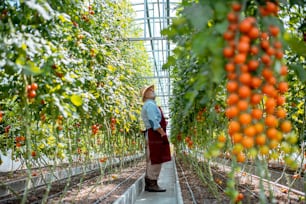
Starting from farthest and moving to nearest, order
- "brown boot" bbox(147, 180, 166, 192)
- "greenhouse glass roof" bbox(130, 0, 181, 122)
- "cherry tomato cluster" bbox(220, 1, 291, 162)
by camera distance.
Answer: "greenhouse glass roof" bbox(130, 0, 181, 122)
"brown boot" bbox(147, 180, 166, 192)
"cherry tomato cluster" bbox(220, 1, 291, 162)

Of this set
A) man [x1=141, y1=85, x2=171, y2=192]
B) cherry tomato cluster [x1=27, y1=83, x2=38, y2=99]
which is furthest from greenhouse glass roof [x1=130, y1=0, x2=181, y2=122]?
cherry tomato cluster [x1=27, y1=83, x2=38, y2=99]

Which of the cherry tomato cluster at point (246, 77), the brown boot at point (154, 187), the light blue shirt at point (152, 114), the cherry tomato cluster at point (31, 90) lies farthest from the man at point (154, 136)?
the cherry tomato cluster at point (246, 77)

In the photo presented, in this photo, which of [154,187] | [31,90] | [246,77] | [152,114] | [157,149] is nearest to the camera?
[246,77]

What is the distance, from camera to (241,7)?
3.74 feet

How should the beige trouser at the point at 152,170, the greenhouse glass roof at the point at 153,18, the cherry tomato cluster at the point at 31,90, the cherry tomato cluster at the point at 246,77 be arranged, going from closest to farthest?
1. the cherry tomato cluster at the point at 246,77
2. the cherry tomato cluster at the point at 31,90
3. the beige trouser at the point at 152,170
4. the greenhouse glass roof at the point at 153,18

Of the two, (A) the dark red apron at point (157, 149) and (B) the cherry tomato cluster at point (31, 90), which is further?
(A) the dark red apron at point (157, 149)

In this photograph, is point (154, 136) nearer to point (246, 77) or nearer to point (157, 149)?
point (157, 149)

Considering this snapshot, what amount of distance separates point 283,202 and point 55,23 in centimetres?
262

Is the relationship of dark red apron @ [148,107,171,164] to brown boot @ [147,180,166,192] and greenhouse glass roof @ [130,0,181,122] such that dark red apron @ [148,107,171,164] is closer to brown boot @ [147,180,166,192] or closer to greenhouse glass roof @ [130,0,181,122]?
brown boot @ [147,180,166,192]

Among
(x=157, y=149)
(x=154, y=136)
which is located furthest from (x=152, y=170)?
(x=154, y=136)

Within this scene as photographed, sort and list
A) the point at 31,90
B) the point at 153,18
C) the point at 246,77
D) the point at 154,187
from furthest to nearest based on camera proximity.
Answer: the point at 153,18 < the point at 154,187 < the point at 31,90 < the point at 246,77

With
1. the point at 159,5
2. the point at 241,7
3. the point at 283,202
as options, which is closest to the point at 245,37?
the point at 241,7

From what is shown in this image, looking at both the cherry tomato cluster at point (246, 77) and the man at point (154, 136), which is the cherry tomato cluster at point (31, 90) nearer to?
the cherry tomato cluster at point (246, 77)

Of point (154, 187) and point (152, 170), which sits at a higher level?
point (152, 170)
